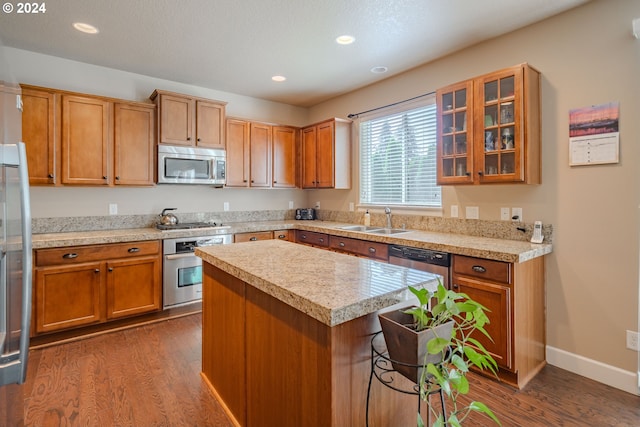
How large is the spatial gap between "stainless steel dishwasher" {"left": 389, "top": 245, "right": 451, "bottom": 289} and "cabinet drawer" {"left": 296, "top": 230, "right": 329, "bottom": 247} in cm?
103

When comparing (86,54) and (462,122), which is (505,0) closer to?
(462,122)

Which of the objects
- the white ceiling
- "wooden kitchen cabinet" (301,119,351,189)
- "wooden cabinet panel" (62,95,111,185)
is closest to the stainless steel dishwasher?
"wooden kitchen cabinet" (301,119,351,189)

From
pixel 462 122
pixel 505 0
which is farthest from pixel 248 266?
pixel 505 0

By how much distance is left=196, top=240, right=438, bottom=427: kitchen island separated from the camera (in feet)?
3.78

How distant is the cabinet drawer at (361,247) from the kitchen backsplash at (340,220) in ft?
2.10

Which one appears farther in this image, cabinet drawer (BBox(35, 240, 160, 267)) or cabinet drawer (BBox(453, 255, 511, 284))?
cabinet drawer (BBox(35, 240, 160, 267))

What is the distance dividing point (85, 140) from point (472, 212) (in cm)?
381

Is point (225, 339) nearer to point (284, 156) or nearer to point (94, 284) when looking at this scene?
point (94, 284)

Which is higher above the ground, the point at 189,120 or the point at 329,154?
the point at 189,120

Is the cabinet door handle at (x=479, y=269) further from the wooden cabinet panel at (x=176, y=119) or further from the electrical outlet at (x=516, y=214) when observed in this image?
the wooden cabinet panel at (x=176, y=119)

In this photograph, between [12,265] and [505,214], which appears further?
[505,214]

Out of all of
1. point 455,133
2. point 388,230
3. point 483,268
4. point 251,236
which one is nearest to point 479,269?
point 483,268

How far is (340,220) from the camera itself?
468cm

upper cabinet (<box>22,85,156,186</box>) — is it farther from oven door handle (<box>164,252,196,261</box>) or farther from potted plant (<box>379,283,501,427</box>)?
potted plant (<box>379,283,501,427</box>)
